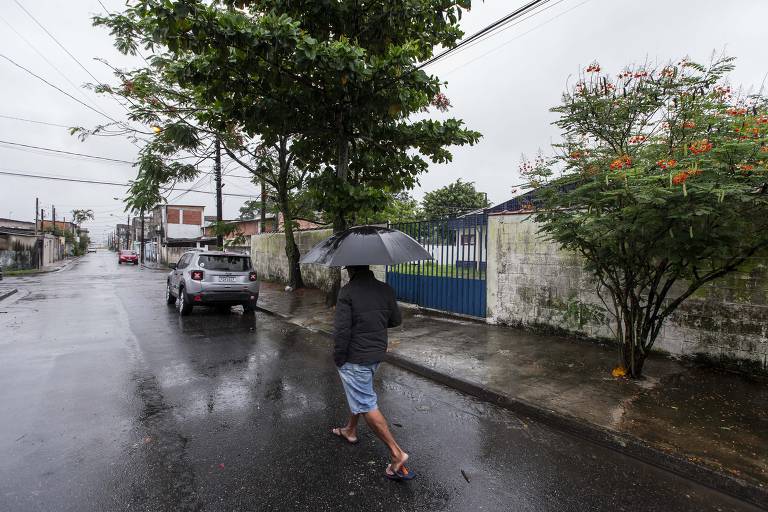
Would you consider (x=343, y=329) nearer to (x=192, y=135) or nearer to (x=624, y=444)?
(x=624, y=444)

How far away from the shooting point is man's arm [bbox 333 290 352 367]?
2.91 meters

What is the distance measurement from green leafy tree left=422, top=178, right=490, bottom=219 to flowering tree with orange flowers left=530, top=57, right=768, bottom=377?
3062 cm

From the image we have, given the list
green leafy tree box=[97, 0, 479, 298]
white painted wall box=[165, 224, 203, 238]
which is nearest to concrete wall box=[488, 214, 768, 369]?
green leafy tree box=[97, 0, 479, 298]

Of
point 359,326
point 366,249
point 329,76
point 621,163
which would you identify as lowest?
point 359,326

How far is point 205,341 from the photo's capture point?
7.00 metres

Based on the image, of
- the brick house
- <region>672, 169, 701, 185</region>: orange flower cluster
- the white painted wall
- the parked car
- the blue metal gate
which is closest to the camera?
<region>672, 169, 701, 185</region>: orange flower cluster

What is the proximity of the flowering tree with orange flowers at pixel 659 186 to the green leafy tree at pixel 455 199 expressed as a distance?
1206 inches

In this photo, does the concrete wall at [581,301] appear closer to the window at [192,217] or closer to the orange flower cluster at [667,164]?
the orange flower cluster at [667,164]

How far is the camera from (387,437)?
285 centimetres

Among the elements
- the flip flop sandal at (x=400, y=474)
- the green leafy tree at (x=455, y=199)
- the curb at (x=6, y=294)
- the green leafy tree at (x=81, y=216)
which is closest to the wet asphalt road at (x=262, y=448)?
the flip flop sandal at (x=400, y=474)

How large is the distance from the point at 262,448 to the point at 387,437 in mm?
1145

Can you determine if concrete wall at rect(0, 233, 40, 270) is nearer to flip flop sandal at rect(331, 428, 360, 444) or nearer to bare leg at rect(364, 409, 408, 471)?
flip flop sandal at rect(331, 428, 360, 444)

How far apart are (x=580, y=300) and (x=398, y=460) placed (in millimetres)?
4817

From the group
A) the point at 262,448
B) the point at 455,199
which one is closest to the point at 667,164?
the point at 262,448
